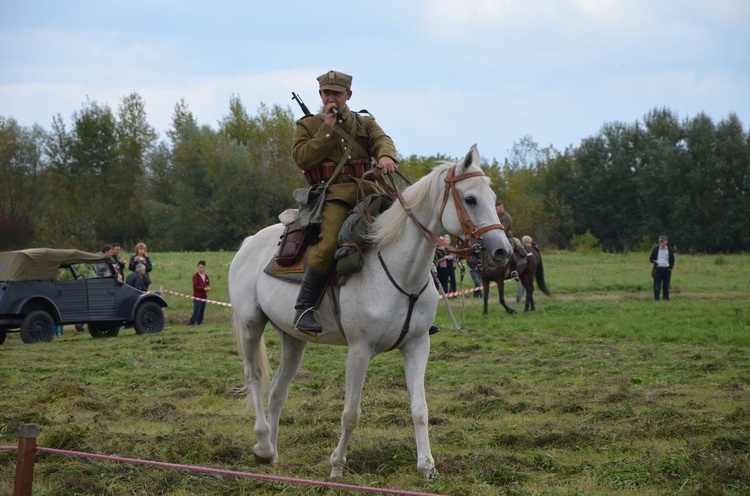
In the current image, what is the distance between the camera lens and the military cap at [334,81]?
23.6ft

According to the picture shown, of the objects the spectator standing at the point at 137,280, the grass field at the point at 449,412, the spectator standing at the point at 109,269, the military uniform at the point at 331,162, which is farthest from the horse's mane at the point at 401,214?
the spectator standing at the point at 137,280

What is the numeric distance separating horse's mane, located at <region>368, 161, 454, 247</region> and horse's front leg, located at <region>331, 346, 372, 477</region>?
2.78ft

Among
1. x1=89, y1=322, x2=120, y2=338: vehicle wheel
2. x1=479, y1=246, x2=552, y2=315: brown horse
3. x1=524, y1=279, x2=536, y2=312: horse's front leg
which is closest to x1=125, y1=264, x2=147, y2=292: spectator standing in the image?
x1=89, y1=322, x2=120, y2=338: vehicle wheel

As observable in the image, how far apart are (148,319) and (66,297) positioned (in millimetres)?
2025

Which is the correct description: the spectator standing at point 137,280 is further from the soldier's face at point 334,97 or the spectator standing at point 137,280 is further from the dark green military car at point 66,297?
the soldier's face at point 334,97

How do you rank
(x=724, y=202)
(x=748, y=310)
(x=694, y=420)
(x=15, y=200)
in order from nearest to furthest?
(x=694, y=420)
(x=748, y=310)
(x=15, y=200)
(x=724, y=202)

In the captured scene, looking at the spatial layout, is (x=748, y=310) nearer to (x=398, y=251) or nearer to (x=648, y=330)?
(x=648, y=330)

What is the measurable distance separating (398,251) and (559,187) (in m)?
69.7

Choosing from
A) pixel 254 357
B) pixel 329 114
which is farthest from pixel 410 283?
pixel 254 357

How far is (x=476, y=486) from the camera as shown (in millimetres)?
5922

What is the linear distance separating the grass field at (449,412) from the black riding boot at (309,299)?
1.13 meters

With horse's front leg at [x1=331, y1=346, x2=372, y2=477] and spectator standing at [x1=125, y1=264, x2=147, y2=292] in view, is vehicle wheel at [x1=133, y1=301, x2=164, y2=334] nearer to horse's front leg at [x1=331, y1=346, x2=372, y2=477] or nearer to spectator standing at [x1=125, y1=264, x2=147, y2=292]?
spectator standing at [x1=125, y1=264, x2=147, y2=292]

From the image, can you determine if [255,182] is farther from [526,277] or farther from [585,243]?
[526,277]

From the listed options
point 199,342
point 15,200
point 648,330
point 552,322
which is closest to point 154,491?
point 199,342
